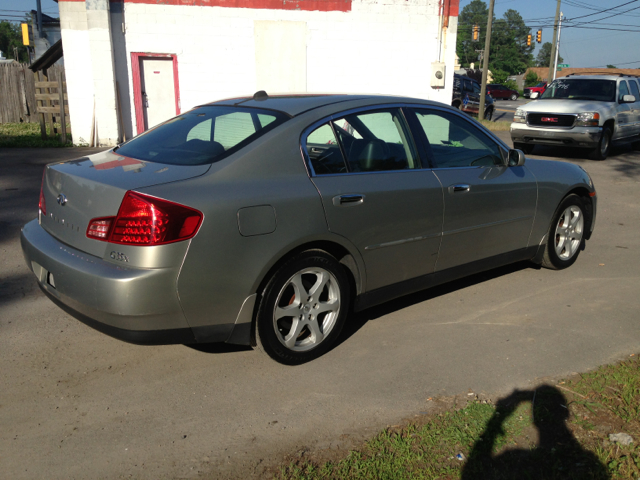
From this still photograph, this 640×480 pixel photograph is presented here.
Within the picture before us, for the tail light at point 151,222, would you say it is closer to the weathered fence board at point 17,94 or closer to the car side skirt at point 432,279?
the car side skirt at point 432,279

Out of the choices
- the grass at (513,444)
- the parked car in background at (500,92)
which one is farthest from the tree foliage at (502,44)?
the grass at (513,444)

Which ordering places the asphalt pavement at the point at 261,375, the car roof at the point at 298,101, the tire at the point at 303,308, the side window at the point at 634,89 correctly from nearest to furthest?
the asphalt pavement at the point at 261,375 → the tire at the point at 303,308 → the car roof at the point at 298,101 → the side window at the point at 634,89

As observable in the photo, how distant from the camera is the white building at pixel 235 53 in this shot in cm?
1331

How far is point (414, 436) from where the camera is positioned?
295cm

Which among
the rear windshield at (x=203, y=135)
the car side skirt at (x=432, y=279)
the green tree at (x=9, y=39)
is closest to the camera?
the rear windshield at (x=203, y=135)

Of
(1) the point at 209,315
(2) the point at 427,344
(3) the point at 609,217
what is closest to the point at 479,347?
(2) the point at 427,344

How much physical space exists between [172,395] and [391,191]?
189 centimetres

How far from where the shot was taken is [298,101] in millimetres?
3971

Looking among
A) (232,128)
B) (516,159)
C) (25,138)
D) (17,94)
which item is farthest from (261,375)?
(17,94)

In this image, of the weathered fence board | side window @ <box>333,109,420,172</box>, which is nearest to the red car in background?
the weathered fence board

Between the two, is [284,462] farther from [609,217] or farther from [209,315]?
[609,217]

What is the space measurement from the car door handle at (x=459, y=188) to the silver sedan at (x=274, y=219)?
15mm

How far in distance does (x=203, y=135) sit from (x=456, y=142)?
203 cm

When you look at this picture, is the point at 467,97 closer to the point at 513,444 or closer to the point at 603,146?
the point at 603,146
